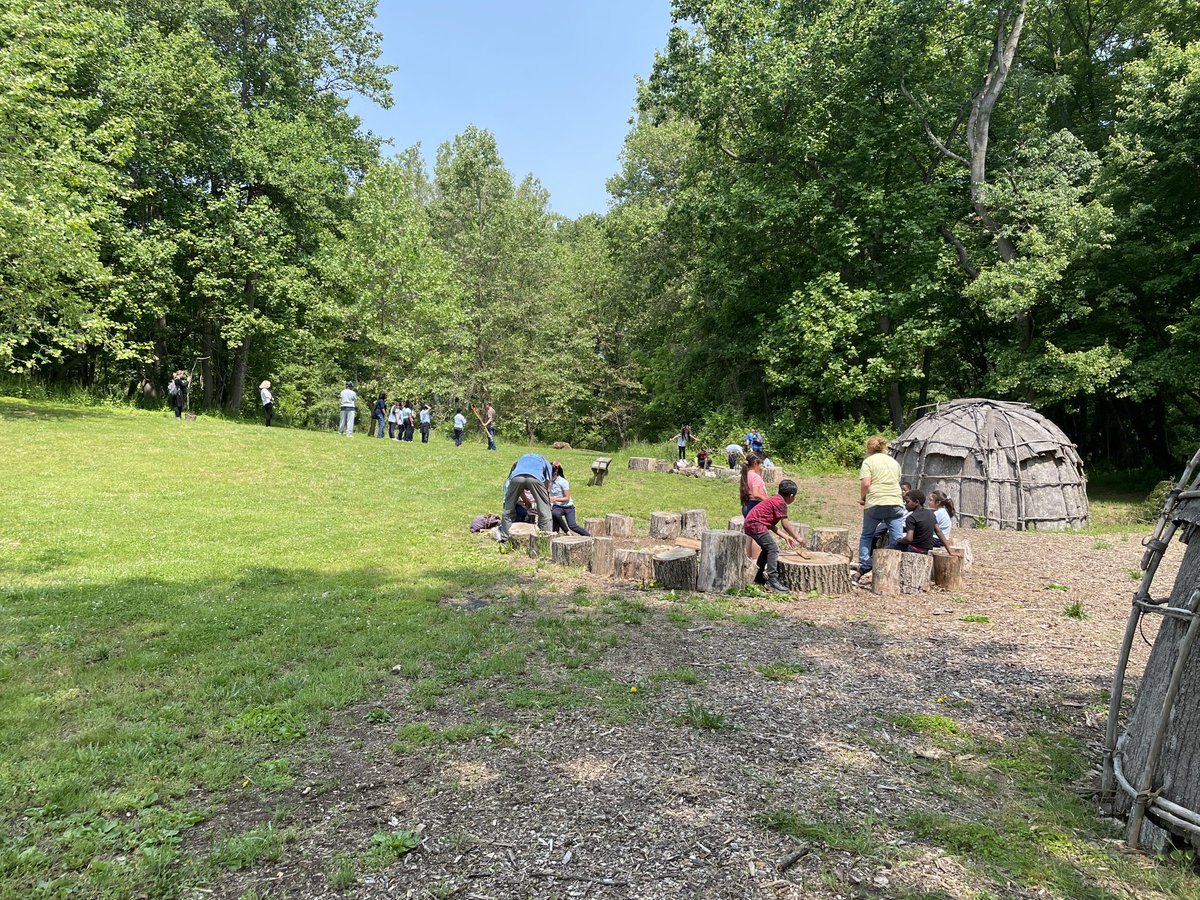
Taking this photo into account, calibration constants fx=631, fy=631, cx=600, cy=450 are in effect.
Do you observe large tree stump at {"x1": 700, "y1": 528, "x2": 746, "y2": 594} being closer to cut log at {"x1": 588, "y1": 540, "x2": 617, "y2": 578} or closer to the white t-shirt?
cut log at {"x1": 588, "y1": 540, "x2": 617, "y2": 578}

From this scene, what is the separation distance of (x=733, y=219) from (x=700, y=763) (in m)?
24.1

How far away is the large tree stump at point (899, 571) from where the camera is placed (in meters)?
8.37

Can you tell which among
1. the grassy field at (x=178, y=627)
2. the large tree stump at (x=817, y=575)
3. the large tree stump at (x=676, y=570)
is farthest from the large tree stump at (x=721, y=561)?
the grassy field at (x=178, y=627)

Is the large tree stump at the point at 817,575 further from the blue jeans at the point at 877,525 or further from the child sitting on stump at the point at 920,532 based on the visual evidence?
the child sitting on stump at the point at 920,532

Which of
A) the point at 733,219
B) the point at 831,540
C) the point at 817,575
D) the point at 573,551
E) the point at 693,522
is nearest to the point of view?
the point at 817,575

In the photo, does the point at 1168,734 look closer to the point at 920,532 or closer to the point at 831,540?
the point at 920,532

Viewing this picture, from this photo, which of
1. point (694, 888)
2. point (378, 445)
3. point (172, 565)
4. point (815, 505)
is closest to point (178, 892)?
point (694, 888)

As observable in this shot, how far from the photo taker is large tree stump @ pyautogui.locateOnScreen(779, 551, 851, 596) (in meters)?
8.28

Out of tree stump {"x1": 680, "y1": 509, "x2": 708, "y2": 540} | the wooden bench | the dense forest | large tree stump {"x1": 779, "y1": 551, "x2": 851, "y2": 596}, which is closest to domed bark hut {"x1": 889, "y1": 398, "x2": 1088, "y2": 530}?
the dense forest

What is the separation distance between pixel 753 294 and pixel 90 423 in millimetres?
24496

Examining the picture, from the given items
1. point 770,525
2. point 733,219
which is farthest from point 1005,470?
point 733,219

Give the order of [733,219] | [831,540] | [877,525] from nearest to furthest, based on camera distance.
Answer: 1. [877,525]
2. [831,540]
3. [733,219]

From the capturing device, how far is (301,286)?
26.9 m

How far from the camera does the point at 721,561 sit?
27.4 feet
